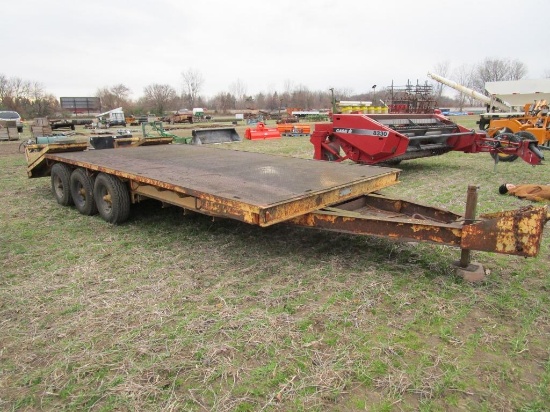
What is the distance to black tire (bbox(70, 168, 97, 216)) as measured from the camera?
5648mm

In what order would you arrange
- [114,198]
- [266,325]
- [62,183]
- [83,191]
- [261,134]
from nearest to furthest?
[266,325] → [114,198] → [83,191] → [62,183] → [261,134]

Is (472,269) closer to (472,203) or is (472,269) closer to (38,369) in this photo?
(472,203)

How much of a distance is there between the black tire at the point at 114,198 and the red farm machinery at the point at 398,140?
4259mm

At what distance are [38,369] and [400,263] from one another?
9.66 ft

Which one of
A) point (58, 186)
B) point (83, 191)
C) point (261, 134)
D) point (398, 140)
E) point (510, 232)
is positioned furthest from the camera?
point (261, 134)

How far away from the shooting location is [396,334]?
105 inches

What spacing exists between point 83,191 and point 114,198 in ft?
3.48

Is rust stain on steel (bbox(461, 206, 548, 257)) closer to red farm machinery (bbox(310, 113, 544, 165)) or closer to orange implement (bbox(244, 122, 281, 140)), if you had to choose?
red farm machinery (bbox(310, 113, 544, 165))

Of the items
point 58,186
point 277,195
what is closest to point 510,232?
point 277,195

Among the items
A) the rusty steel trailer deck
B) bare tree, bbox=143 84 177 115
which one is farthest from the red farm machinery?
bare tree, bbox=143 84 177 115

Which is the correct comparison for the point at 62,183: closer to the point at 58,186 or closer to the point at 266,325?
the point at 58,186

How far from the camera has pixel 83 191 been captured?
230 inches

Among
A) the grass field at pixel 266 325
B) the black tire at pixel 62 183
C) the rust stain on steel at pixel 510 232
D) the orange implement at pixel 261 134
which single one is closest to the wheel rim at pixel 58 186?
the black tire at pixel 62 183

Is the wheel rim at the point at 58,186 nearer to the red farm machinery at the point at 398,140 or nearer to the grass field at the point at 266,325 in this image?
the grass field at the point at 266,325
